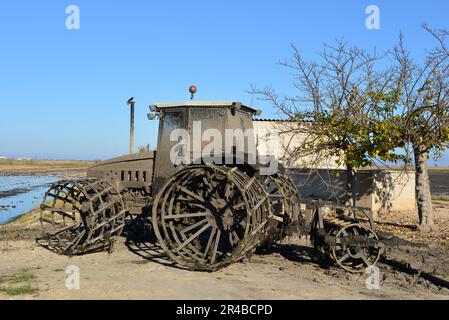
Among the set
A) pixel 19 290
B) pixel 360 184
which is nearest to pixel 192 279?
pixel 19 290

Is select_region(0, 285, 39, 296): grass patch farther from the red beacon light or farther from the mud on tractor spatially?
the red beacon light

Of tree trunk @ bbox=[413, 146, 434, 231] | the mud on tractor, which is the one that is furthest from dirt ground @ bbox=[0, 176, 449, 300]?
tree trunk @ bbox=[413, 146, 434, 231]

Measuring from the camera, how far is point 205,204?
24.9ft

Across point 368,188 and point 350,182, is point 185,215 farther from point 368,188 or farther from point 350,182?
point 368,188

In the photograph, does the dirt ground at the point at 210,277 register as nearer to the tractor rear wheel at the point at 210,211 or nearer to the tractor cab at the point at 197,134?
the tractor rear wheel at the point at 210,211

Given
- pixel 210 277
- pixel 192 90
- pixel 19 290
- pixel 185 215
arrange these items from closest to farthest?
pixel 19 290 → pixel 210 277 → pixel 185 215 → pixel 192 90

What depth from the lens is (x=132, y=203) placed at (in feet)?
28.7

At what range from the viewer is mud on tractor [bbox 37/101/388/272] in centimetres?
718

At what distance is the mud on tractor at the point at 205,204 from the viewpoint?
7184 mm
